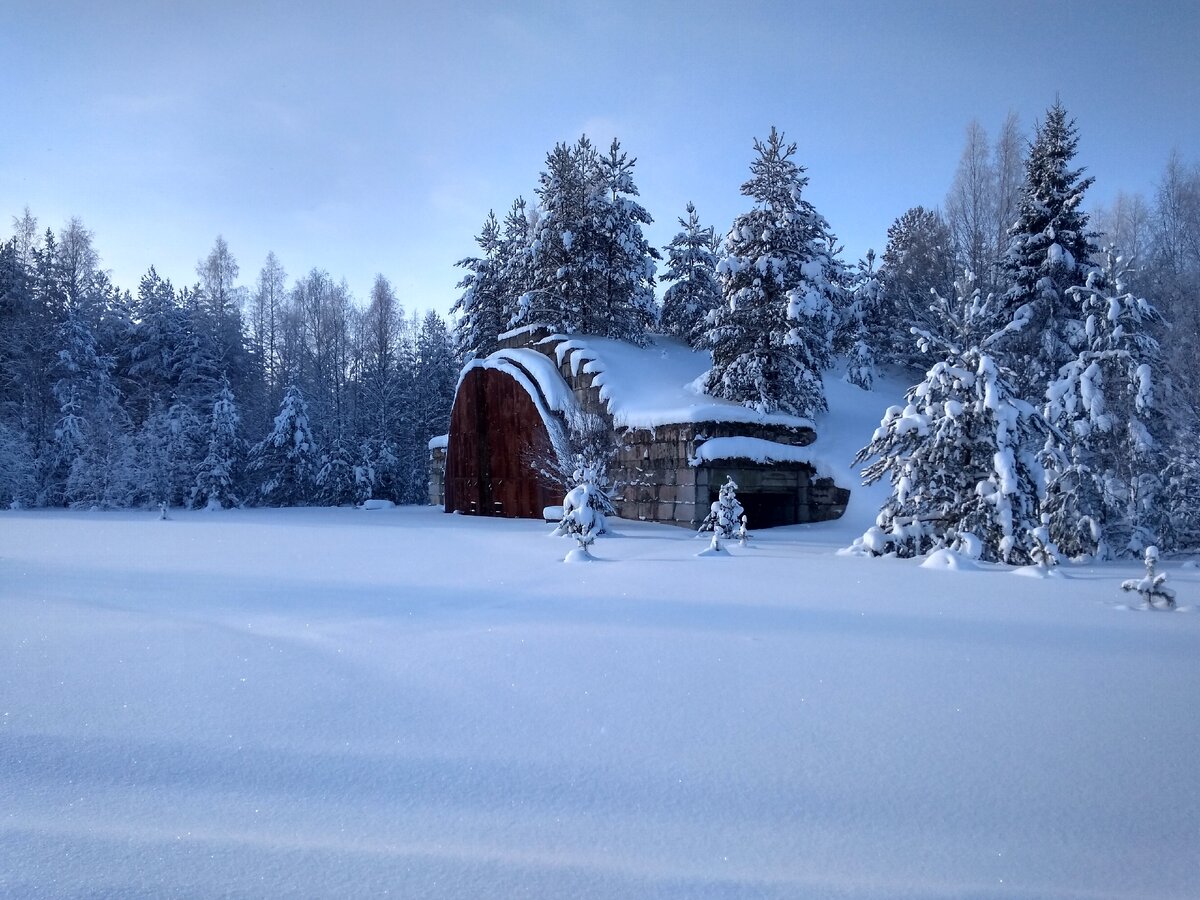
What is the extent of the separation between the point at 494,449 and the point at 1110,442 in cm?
1639

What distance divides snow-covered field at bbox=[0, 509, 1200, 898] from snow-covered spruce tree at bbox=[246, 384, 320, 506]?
2908 cm

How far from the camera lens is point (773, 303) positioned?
1830cm

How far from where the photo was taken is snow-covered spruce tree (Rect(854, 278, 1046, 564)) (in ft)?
32.5

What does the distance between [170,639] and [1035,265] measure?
2393 centimetres

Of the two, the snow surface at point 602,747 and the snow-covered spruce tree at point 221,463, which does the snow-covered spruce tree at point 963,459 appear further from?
the snow-covered spruce tree at point 221,463

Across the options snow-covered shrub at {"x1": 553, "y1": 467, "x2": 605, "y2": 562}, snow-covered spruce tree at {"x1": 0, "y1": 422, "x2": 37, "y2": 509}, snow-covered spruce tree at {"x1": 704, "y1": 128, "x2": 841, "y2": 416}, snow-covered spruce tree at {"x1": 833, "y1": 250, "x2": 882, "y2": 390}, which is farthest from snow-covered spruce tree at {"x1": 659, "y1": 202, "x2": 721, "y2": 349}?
snow-covered spruce tree at {"x1": 0, "y1": 422, "x2": 37, "y2": 509}

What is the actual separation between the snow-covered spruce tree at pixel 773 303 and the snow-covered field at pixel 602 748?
11.6 meters

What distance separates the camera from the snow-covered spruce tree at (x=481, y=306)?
35.4 m

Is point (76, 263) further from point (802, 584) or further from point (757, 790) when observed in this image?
point (757, 790)

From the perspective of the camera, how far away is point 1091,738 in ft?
11.1

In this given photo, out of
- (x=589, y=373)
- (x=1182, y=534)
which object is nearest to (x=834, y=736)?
(x=1182, y=534)

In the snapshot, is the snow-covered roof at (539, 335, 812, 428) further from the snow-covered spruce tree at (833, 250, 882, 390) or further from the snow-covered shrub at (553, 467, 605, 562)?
the snow-covered spruce tree at (833, 250, 882, 390)

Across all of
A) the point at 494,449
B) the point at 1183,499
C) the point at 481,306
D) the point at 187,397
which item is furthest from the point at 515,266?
the point at 1183,499

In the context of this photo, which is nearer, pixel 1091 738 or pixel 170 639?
pixel 1091 738
